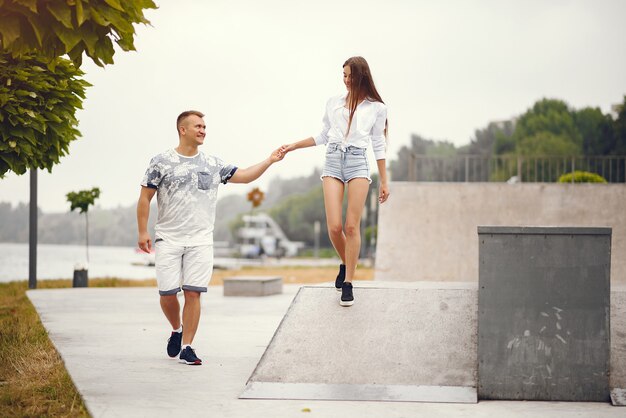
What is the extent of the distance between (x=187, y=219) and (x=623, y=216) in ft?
52.6

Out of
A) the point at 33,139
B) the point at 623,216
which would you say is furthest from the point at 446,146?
the point at 33,139

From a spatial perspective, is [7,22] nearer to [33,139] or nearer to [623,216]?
[33,139]

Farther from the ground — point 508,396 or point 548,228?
point 548,228

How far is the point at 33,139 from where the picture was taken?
33.5 ft

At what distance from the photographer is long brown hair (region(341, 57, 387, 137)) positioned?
7.48m

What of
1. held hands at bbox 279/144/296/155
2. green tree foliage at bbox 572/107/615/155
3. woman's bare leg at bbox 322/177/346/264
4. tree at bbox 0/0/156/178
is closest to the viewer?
woman's bare leg at bbox 322/177/346/264

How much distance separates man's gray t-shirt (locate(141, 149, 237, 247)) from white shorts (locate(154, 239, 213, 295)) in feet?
0.19

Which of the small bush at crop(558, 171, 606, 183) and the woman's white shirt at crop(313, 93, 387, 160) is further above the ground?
the small bush at crop(558, 171, 606, 183)

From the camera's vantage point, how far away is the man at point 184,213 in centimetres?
727

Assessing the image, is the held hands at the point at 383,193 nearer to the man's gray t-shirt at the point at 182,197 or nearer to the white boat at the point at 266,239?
the man's gray t-shirt at the point at 182,197

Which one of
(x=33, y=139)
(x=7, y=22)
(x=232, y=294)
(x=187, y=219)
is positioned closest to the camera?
(x=7, y=22)

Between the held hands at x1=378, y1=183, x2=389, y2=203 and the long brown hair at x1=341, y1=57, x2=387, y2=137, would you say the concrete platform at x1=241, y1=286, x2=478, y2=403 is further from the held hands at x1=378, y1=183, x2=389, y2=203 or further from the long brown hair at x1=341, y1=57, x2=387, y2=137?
the long brown hair at x1=341, y1=57, x2=387, y2=137

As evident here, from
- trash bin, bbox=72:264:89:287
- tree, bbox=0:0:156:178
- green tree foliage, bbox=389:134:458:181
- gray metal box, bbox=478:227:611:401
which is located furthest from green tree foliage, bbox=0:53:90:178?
green tree foliage, bbox=389:134:458:181

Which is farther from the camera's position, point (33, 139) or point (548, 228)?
point (33, 139)
